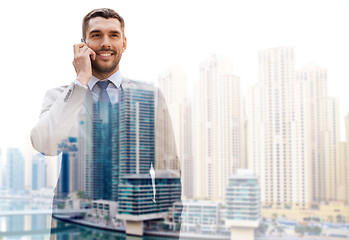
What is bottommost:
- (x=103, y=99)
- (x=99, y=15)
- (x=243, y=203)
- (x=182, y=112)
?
(x=243, y=203)

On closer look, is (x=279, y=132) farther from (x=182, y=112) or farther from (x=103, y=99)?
(x=103, y=99)

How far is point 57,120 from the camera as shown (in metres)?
0.42

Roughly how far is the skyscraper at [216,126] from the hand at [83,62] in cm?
1518

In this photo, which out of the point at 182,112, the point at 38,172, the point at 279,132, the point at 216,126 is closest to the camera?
the point at 38,172

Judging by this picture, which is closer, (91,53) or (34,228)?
(91,53)

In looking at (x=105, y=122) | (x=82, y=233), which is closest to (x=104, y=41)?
(x=105, y=122)

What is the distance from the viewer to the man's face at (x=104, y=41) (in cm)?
50

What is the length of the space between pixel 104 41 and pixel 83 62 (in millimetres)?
48

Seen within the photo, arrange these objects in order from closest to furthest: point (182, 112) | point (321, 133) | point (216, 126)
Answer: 1. point (321, 133)
2. point (216, 126)
3. point (182, 112)

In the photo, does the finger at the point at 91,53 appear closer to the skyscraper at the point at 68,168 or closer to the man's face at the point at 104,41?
the man's face at the point at 104,41

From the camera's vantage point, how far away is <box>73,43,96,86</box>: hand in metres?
0.46

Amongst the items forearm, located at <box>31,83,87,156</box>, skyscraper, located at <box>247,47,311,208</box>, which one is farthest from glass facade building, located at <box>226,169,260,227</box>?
forearm, located at <box>31,83,87,156</box>

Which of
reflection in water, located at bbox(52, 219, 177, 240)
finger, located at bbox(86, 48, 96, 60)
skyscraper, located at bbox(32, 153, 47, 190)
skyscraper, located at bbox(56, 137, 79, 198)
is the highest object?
finger, located at bbox(86, 48, 96, 60)

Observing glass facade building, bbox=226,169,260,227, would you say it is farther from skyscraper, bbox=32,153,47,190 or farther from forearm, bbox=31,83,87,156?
forearm, bbox=31,83,87,156
